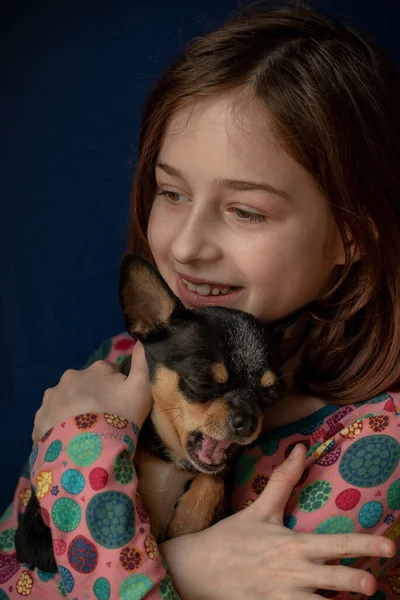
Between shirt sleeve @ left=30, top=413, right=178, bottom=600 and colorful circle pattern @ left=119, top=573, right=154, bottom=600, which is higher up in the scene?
shirt sleeve @ left=30, top=413, right=178, bottom=600

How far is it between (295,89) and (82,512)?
833 mm

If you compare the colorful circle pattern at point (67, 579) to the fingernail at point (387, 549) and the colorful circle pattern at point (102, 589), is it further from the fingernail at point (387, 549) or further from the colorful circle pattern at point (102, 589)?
the fingernail at point (387, 549)

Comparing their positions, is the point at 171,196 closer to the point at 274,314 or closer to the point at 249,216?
the point at 249,216

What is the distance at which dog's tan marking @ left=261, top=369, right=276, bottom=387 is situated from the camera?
137 centimetres

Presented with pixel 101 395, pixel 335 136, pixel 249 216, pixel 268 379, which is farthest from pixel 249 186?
pixel 101 395

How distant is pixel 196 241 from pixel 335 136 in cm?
32

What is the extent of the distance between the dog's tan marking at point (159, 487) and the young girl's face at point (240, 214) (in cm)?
32

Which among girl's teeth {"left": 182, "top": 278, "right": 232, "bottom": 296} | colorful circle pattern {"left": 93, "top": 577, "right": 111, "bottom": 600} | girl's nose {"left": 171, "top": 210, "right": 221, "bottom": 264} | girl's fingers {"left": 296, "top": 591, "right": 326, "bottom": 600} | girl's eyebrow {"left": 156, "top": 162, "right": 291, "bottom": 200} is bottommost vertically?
girl's fingers {"left": 296, "top": 591, "right": 326, "bottom": 600}

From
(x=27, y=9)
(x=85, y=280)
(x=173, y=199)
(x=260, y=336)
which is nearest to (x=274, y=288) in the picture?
(x=260, y=336)

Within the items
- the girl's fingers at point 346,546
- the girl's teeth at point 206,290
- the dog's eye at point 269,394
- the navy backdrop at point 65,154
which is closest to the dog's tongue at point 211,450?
the dog's eye at point 269,394

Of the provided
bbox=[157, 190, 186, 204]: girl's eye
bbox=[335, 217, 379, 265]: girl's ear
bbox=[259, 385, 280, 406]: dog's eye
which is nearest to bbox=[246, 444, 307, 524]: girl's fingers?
bbox=[259, 385, 280, 406]: dog's eye

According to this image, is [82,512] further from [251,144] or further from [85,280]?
[85,280]

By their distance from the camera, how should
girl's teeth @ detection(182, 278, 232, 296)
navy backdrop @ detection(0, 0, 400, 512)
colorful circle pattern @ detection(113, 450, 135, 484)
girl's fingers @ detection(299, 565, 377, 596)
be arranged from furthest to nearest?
1. navy backdrop @ detection(0, 0, 400, 512)
2. girl's teeth @ detection(182, 278, 232, 296)
3. colorful circle pattern @ detection(113, 450, 135, 484)
4. girl's fingers @ detection(299, 565, 377, 596)

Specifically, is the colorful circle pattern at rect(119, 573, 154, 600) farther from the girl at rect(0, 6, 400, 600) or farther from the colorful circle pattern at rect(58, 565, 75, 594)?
the colorful circle pattern at rect(58, 565, 75, 594)
